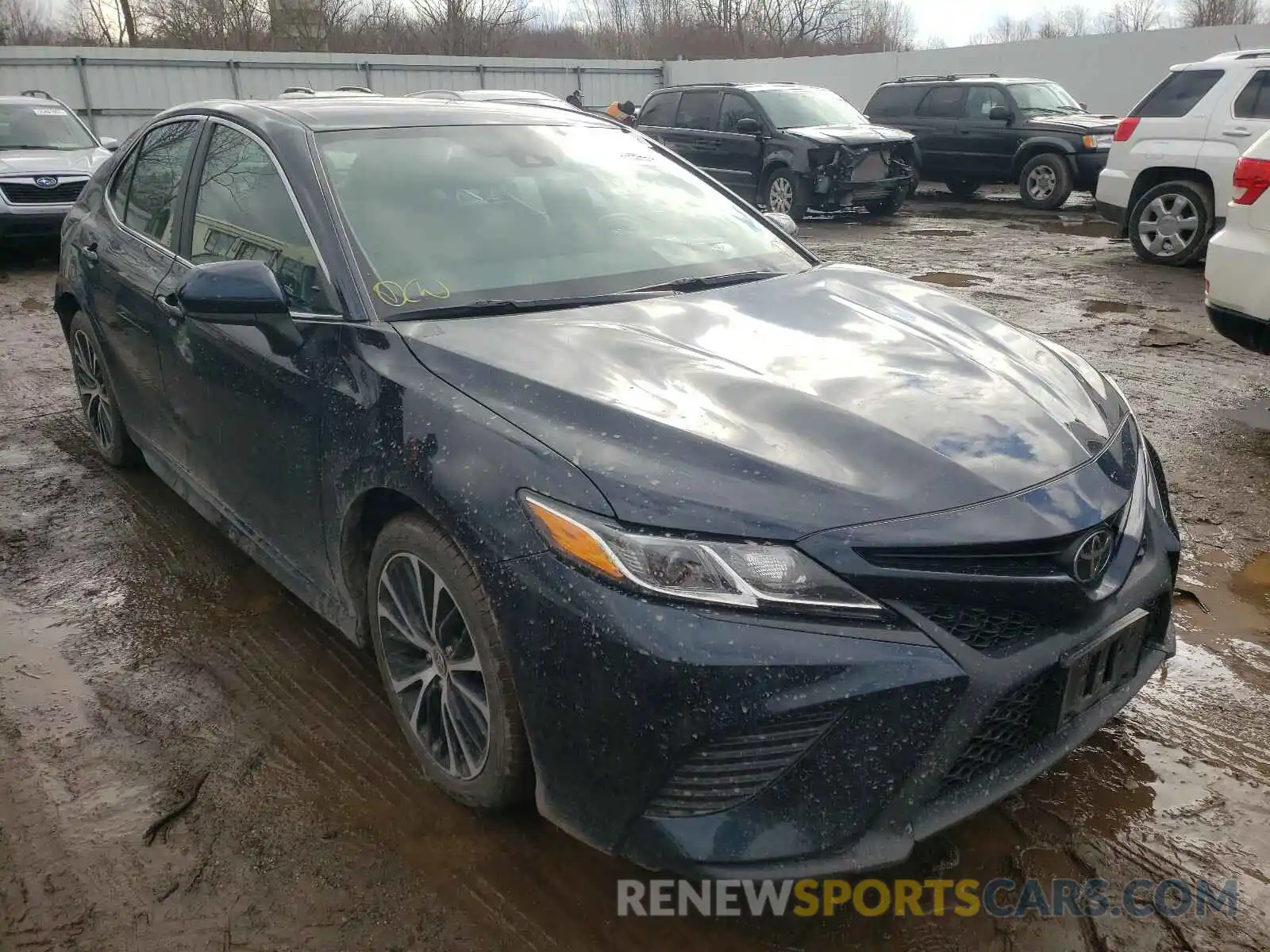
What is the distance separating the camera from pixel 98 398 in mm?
4535

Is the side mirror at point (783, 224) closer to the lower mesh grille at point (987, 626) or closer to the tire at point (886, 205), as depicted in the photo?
the lower mesh grille at point (987, 626)

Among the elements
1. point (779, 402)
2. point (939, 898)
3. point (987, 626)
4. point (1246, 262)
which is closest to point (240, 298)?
point (779, 402)

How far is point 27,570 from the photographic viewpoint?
3.80 m

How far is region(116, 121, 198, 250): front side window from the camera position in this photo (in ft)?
11.6

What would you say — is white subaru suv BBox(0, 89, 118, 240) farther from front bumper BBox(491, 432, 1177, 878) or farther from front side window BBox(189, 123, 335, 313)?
front bumper BBox(491, 432, 1177, 878)

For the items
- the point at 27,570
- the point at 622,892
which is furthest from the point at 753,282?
the point at 27,570

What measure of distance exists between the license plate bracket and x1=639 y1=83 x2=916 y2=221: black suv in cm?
1016

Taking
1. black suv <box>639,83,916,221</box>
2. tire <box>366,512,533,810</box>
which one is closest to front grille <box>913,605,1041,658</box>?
tire <box>366,512,533,810</box>

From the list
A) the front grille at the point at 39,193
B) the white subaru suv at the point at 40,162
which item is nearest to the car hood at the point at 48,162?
the white subaru suv at the point at 40,162

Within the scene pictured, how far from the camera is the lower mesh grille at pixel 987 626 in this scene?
1.84m

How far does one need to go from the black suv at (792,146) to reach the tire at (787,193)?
0.01 meters

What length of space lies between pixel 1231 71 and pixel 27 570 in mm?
10028

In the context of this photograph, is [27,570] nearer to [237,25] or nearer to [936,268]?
[936,268]

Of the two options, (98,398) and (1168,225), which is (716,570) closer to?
(98,398)
